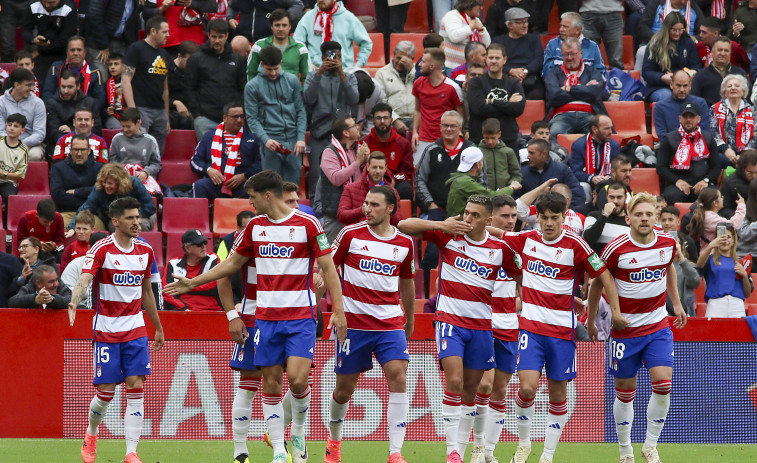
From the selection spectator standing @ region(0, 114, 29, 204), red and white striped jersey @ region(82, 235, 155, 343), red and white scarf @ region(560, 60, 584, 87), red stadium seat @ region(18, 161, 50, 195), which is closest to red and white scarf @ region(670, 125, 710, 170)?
red and white scarf @ region(560, 60, 584, 87)

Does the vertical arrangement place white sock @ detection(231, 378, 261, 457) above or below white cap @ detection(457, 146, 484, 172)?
below

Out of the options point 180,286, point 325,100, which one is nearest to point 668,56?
point 325,100

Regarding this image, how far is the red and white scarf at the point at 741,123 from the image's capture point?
1661 centimetres

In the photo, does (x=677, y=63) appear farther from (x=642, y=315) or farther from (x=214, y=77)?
(x=642, y=315)

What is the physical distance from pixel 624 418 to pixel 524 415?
3.09 feet

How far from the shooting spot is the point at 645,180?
54.5 ft

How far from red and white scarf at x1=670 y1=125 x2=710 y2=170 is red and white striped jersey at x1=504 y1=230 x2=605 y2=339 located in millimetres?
6504

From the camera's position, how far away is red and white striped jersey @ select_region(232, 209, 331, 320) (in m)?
9.52

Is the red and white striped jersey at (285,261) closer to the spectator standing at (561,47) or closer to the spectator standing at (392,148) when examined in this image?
the spectator standing at (392,148)

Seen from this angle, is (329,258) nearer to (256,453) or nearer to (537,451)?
(256,453)

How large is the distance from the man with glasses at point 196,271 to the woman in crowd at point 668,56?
841cm

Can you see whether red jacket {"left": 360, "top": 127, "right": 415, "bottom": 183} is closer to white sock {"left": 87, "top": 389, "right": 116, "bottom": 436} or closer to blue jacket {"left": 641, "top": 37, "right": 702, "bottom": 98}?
blue jacket {"left": 641, "top": 37, "right": 702, "bottom": 98}

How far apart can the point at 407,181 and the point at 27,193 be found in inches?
221

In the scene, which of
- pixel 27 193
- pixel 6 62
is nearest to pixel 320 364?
pixel 27 193
